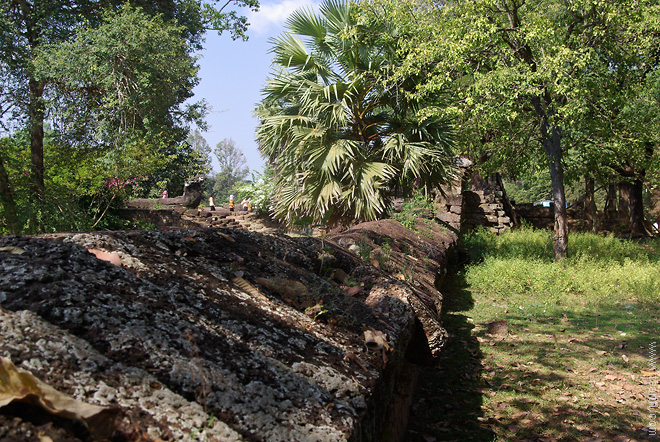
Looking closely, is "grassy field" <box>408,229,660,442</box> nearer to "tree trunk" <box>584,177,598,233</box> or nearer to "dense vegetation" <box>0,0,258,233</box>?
"tree trunk" <box>584,177,598,233</box>

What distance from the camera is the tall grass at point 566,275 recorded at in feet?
27.2

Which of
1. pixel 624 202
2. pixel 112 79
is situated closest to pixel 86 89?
pixel 112 79

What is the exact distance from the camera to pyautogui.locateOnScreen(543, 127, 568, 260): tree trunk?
37.2ft

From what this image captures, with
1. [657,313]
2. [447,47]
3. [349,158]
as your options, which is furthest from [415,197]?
[657,313]

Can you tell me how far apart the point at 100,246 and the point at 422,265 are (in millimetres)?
4032

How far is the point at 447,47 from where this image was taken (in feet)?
34.7

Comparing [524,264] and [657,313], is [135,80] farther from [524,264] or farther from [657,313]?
[657,313]

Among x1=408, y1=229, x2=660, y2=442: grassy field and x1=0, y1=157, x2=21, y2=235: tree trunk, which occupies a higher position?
x1=0, y1=157, x2=21, y2=235: tree trunk

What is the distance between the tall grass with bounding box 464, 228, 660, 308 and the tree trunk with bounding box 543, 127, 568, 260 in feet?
1.02

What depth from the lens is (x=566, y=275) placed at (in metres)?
9.46

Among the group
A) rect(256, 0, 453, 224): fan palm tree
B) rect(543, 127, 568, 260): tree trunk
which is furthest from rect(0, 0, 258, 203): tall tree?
rect(543, 127, 568, 260): tree trunk

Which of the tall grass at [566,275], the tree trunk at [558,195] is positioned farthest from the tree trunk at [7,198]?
the tree trunk at [558,195]

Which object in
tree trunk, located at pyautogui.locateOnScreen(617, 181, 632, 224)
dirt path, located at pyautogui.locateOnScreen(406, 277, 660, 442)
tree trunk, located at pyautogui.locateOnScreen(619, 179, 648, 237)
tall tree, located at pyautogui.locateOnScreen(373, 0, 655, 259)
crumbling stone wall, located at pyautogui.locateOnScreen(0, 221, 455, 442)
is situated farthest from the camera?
tree trunk, located at pyautogui.locateOnScreen(617, 181, 632, 224)

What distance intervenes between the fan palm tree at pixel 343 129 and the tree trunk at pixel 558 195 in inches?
105
